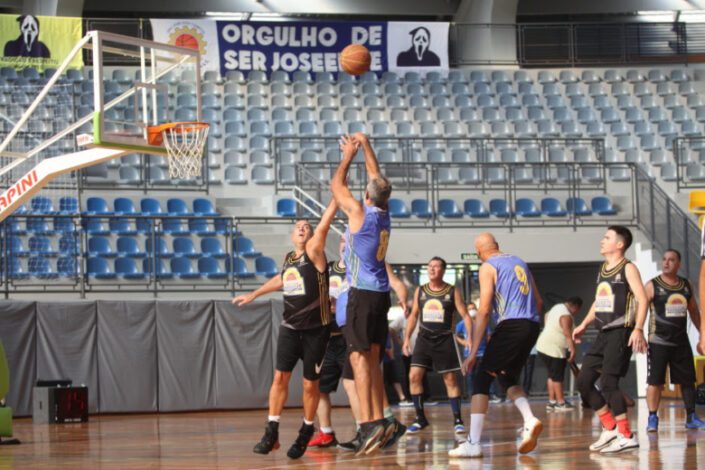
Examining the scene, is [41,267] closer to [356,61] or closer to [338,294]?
[356,61]

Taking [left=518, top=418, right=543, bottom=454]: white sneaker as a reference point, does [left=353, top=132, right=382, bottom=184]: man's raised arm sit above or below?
above

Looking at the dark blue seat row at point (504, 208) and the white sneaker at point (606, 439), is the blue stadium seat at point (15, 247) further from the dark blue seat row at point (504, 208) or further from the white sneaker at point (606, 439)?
the white sneaker at point (606, 439)

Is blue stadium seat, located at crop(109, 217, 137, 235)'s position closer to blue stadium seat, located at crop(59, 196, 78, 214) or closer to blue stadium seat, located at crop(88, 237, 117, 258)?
blue stadium seat, located at crop(88, 237, 117, 258)

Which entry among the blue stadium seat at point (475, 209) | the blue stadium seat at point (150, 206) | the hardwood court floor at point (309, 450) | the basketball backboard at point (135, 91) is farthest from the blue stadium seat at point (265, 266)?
the blue stadium seat at point (475, 209)

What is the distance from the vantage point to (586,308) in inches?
1032

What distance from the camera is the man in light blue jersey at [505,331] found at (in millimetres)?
9922

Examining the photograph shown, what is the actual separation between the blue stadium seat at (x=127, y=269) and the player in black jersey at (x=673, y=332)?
1029 cm

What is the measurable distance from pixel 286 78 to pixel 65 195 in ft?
27.8

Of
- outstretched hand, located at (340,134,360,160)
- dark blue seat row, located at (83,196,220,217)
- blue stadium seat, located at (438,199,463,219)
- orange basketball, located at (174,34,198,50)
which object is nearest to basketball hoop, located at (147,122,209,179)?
outstretched hand, located at (340,134,360,160)

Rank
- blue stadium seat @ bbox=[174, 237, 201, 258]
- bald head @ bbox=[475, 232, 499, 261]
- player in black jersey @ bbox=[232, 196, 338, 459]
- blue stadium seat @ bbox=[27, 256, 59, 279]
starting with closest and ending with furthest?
player in black jersey @ bbox=[232, 196, 338, 459] → bald head @ bbox=[475, 232, 499, 261] → blue stadium seat @ bbox=[27, 256, 59, 279] → blue stadium seat @ bbox=[174, 237, 201, 258]

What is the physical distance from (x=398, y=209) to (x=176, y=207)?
458cm

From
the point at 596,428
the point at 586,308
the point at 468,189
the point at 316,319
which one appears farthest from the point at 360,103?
the point at 316,319

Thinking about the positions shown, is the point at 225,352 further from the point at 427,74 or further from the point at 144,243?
the point at 427,74

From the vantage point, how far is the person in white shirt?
18109 mm
